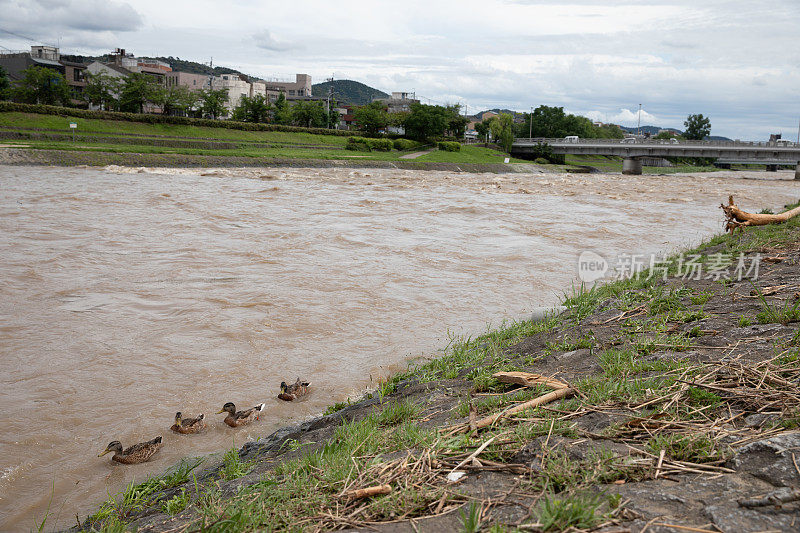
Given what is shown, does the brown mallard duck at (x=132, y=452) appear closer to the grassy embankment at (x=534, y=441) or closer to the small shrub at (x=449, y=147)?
the grassy embankment at (x=534, y=441)

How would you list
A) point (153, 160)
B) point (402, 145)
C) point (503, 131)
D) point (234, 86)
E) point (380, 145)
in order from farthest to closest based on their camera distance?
point (234, 86) → point (503, 131) → point (402, 145) → point (380, 145) → point (153, 160)

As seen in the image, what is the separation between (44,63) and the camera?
76562 mm

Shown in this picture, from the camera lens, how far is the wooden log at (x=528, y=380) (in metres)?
A: 4.11

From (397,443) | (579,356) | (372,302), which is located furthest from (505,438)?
(372,302)

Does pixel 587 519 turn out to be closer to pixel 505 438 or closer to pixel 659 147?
pixel 505 438

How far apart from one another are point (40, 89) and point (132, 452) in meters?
67.0

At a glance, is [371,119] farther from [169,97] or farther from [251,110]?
[169,97]

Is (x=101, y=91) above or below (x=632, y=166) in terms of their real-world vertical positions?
above

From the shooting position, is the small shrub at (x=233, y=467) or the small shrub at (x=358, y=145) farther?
the small shrub at (x=358, y=145)

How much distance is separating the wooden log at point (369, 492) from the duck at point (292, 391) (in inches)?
126

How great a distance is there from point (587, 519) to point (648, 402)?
54.5 inches

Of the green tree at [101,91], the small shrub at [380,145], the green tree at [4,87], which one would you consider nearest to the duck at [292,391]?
the small shrub at [380,145]

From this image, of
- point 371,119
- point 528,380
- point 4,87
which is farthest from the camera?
point 371,119

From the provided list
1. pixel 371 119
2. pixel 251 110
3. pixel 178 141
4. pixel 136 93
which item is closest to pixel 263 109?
pixel 251 110
